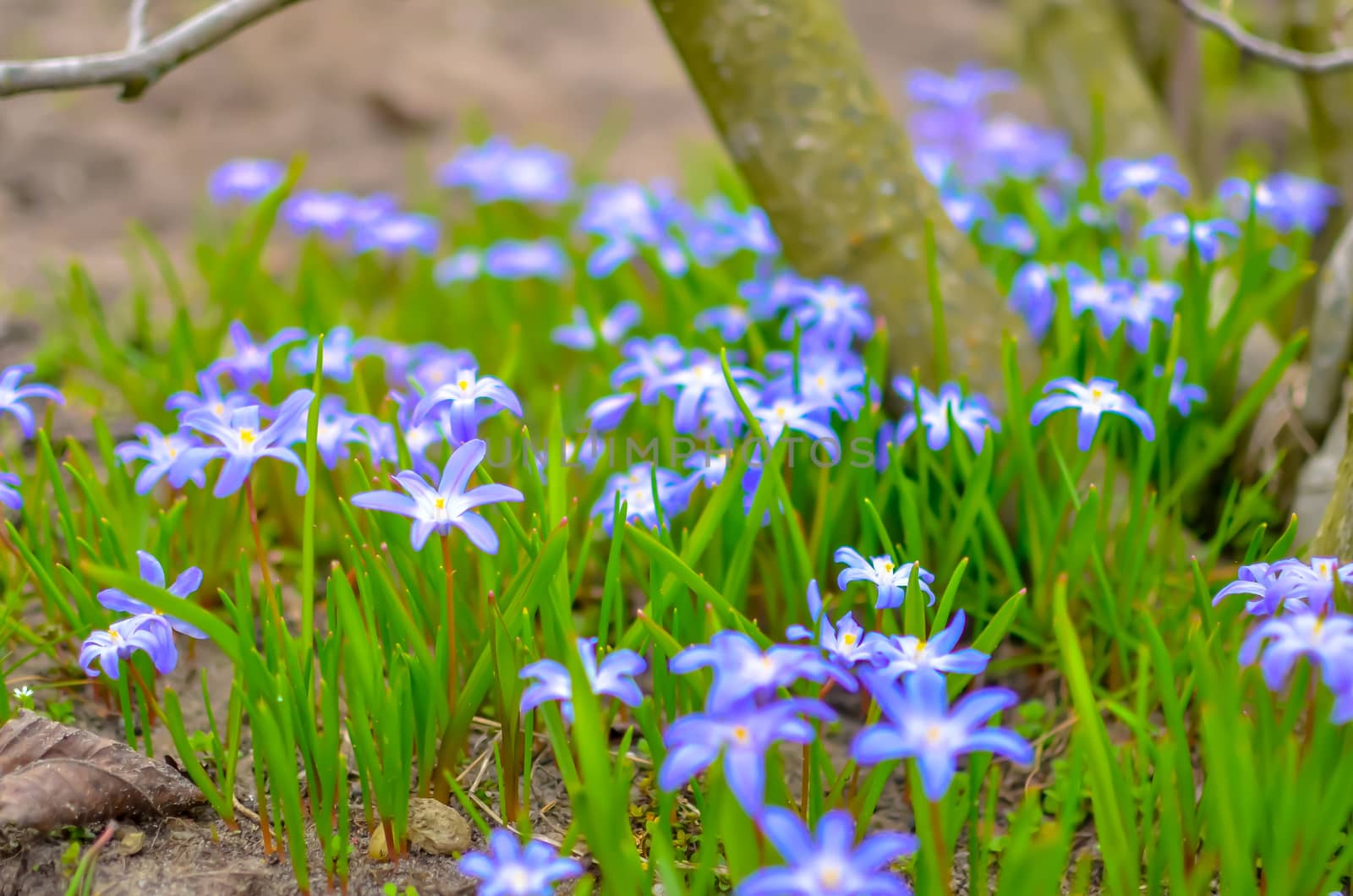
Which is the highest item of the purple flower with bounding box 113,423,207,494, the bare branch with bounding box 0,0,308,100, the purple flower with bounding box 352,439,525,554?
the bare branch with bounding box 0,0,308,100

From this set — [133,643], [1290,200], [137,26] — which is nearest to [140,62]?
[137,26]

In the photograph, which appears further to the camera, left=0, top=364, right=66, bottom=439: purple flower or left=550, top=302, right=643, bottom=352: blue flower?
left=550, top=302, right=643, bottom=352: blue flower

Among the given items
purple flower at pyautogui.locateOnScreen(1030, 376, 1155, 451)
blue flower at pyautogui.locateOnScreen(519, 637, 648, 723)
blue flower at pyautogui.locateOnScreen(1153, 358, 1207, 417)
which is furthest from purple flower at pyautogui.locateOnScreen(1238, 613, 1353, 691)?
blue flower at pyautogui.locateOnScreen(1153, 358, 1207, 417)

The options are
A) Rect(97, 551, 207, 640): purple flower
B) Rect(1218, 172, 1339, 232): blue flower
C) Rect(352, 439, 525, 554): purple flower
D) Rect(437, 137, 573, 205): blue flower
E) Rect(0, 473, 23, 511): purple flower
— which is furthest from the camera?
Rect(437, 137, 573, 205): blue flower

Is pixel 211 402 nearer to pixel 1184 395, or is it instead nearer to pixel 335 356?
pixel 335 356

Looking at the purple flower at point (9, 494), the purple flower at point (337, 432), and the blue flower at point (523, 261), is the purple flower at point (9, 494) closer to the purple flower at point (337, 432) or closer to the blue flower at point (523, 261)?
the purple flower at point (337, 432)

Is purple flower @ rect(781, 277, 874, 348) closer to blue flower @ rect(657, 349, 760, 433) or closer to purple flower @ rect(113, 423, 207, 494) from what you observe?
blue flower @ rect(657, 349, 760, 433)
